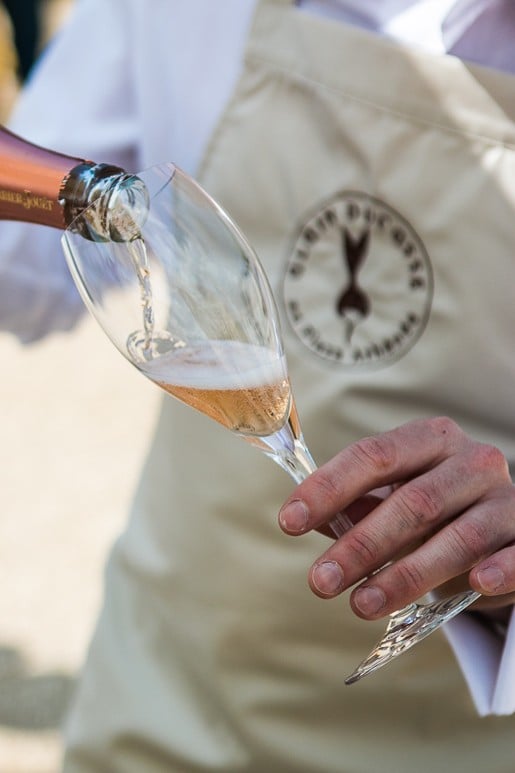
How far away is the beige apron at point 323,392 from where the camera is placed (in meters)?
0.89

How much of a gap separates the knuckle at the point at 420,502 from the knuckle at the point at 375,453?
0.7 inches

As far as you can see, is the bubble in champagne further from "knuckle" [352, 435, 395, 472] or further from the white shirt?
the white shirt

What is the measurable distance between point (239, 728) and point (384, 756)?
0.13 m

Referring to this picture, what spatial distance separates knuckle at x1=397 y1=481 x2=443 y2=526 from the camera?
1.96 feet

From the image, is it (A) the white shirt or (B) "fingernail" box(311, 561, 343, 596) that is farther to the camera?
(A) the white shirt

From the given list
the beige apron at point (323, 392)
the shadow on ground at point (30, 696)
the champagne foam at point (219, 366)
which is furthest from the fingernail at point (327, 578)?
the shadow on ground at point (30, 696)

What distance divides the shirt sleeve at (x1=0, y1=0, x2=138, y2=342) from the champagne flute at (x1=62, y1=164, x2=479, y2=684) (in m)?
0.51

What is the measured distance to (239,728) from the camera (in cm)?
96

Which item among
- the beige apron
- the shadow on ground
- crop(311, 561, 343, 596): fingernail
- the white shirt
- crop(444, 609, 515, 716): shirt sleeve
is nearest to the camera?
crop(311, 561, 343, 596): fingernail

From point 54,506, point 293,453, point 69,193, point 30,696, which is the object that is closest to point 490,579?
point 293,453

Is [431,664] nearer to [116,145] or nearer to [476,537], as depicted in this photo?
[476,537]

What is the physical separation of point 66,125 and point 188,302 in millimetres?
559

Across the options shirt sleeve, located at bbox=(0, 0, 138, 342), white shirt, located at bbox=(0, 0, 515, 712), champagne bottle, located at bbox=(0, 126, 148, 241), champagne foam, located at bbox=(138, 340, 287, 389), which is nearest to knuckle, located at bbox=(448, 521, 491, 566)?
champagne foam, located at bbox=(138, 340, 287, 389)

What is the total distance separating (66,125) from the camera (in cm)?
111
